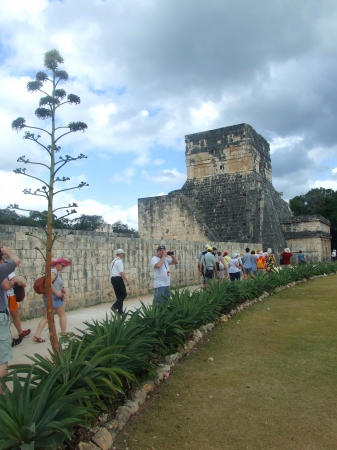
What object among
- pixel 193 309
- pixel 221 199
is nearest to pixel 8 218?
pixel 221 199

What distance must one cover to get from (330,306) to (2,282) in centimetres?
779

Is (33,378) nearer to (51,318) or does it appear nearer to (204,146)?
(51,318)

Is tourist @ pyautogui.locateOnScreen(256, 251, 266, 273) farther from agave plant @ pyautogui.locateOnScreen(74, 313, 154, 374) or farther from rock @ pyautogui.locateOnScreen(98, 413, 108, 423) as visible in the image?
rock @ pyautogui.locateOnScreen(98, 413, 108, 423)

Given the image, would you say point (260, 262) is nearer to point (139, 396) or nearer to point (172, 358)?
point (172, 358)

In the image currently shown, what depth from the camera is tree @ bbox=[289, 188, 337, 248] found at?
122 feet

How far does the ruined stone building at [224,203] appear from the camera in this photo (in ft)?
68.9

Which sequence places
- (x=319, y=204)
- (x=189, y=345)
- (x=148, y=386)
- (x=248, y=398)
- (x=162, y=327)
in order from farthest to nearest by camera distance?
(x=319, y=204), (x=189, y=345), (x=162, y=327), (x=148, y=386), (x=248, y=398)

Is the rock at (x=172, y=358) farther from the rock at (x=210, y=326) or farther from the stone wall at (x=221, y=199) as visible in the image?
the stone wall at (x=221, y=199)

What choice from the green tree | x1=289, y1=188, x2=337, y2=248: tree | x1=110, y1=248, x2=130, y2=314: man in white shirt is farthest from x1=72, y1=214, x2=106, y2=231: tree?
x1=110, y1=248, x2=130, y2=314: man in white shirt

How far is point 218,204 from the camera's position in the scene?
22266 mm

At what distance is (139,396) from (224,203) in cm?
1883

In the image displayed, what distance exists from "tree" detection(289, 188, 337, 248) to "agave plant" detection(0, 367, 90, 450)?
1456 inches

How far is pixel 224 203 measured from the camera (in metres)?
22.1

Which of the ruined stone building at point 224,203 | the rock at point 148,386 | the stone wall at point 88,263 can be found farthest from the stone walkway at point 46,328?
the ruined stone building at point 224,203
